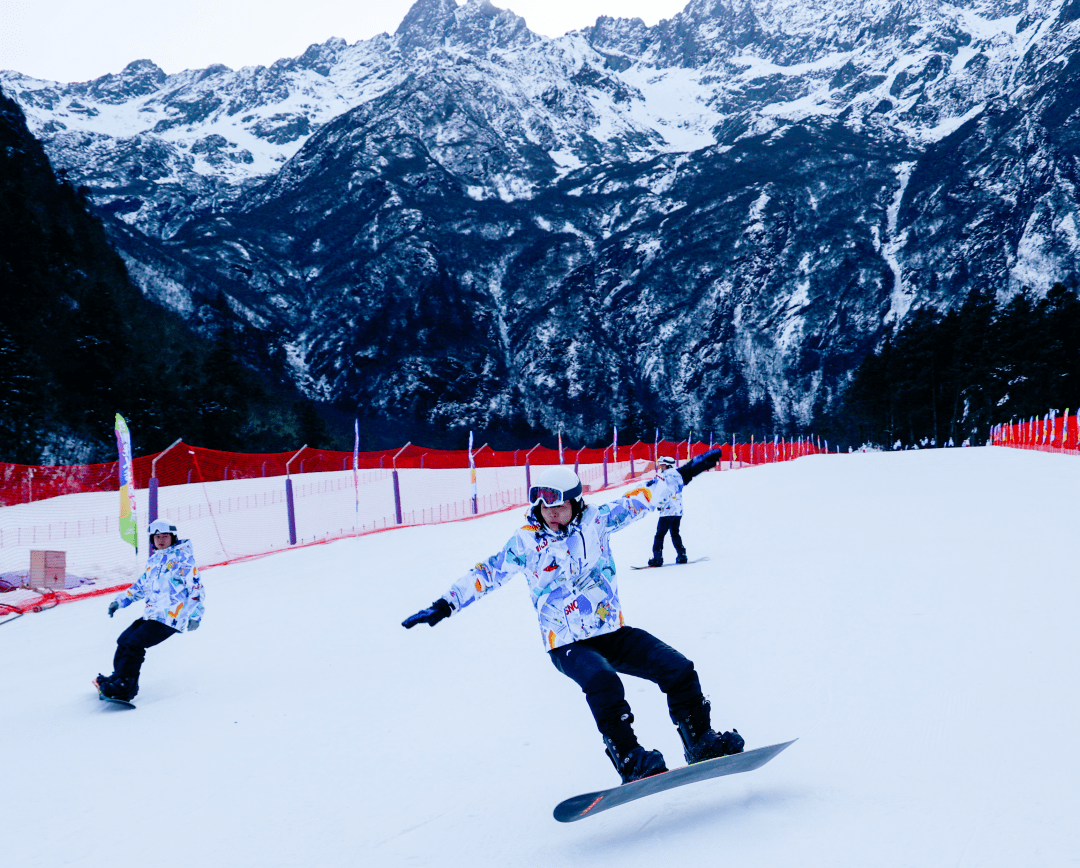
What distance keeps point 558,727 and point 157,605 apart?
3726 mm

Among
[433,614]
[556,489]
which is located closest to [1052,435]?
[556,489]

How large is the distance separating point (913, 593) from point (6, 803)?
7542 mm

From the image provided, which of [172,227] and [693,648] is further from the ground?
[172,227]

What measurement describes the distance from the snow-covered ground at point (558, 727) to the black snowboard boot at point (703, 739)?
0.26 meters

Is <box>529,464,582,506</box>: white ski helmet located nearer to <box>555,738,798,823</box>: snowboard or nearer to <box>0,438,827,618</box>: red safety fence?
<box>555,738,798,823</box>: snowboard

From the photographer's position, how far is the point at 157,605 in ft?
21.6

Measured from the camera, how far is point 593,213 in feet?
616

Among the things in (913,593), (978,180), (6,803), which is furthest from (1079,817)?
(978,180)

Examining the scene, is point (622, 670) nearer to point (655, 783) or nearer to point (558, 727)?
point (655, 783)

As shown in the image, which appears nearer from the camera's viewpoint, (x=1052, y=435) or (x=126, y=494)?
(x=126, y=494)

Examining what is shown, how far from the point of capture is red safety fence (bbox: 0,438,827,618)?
13.7 meters

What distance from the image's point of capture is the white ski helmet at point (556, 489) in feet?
12.9

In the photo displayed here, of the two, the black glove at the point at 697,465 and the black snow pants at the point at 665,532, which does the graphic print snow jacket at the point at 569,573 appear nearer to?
the black glove at the point at 697,465

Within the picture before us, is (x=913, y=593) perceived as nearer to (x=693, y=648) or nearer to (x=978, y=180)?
(x=693, y=648)
